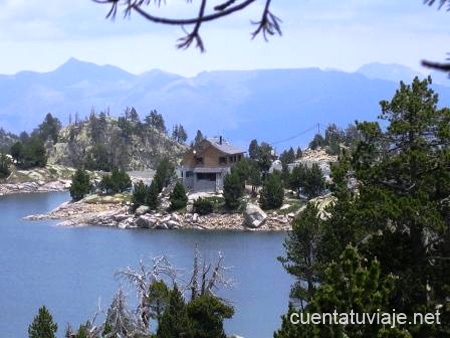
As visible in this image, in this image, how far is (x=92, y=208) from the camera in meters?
65.8

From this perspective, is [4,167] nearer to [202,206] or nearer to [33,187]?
[33,187]

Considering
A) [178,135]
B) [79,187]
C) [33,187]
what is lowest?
[79,187]

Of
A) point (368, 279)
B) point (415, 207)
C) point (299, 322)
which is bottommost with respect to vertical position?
point (299, 322)

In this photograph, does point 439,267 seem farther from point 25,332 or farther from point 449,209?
point 25,332

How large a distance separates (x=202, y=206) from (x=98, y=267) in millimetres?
20079

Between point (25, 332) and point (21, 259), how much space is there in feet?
59.2

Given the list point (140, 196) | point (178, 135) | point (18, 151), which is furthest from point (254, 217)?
point (178, 135)

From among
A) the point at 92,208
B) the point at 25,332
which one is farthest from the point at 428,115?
the point at 92,208

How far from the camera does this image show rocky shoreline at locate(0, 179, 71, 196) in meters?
87.9

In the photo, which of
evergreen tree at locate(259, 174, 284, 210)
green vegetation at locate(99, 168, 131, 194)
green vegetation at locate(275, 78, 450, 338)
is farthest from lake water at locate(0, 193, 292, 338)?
green vegetation at locate(275, 78, 450, 338)

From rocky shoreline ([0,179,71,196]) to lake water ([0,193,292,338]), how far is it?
2266 centimetres

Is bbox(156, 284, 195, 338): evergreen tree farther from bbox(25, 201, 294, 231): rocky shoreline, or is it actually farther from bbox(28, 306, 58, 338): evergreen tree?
bbox(25, 201, 294, 231): rocky shoreline

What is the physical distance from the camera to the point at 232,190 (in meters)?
59.2

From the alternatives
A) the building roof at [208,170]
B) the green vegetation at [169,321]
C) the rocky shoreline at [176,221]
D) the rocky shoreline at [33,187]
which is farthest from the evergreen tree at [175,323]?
the rocky shoreline at [33,187]
